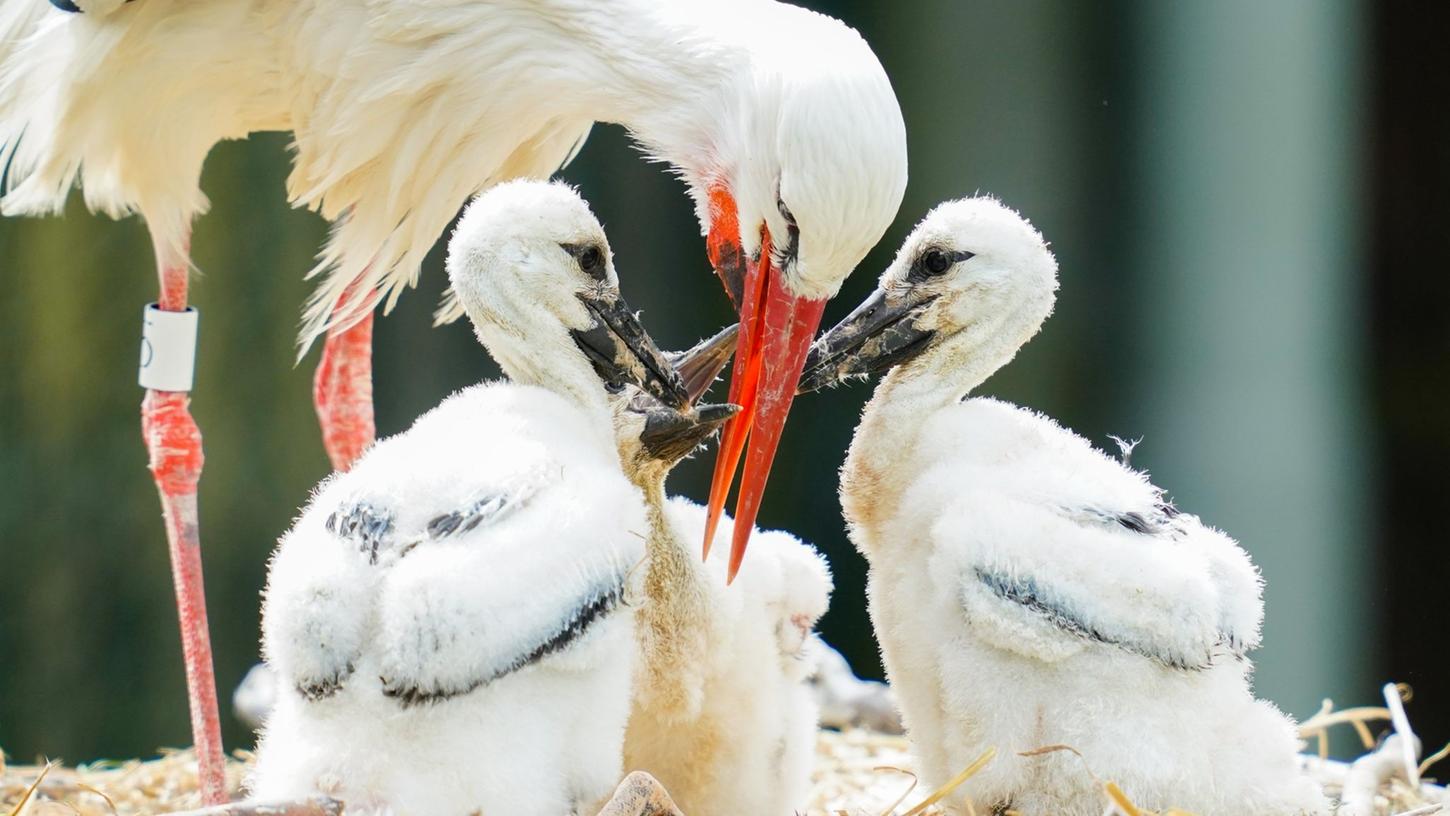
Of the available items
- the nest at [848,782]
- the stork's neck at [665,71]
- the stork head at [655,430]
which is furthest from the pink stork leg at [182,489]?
the stork head at [655,430]

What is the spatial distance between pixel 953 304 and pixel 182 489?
1278 millimetres

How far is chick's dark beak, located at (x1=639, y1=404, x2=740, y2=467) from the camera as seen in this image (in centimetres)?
176

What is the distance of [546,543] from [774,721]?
523 mm

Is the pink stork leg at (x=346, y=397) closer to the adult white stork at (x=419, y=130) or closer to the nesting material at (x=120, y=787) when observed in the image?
the adult white stork at (x=419, y=130)

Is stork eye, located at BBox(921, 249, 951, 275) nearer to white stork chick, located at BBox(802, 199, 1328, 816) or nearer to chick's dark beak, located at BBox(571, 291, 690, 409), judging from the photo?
white stork chick, located at BBox(802, 199, 1328, 816)

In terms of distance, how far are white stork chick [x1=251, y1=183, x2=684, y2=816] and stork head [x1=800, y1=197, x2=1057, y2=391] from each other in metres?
0.39

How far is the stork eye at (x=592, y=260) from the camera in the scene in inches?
69.7

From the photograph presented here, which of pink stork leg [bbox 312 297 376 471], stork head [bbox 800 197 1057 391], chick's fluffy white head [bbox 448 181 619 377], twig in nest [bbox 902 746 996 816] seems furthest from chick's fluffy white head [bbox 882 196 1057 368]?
pink stork leg [bbox 312 297 376 471]

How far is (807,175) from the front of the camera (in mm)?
1747

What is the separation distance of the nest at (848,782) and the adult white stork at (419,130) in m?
0.32

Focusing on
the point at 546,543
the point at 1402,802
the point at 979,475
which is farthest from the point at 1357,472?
the point at 546,543

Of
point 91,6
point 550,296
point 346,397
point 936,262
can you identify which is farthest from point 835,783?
point 91,6

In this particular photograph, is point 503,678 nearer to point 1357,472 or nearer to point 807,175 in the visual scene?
point 807,175

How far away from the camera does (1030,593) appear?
62.4 inches
